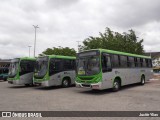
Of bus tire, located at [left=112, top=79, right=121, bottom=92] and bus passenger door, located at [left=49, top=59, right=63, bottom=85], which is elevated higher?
bus passenger door, located at [left=49, top=59, right=63, bottom=85]

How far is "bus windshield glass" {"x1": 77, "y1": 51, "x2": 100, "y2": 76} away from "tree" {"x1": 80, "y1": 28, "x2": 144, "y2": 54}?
65.0 ft

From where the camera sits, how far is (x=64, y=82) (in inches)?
719

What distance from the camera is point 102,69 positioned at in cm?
1344

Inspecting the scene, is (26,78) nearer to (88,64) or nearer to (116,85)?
(88,64)

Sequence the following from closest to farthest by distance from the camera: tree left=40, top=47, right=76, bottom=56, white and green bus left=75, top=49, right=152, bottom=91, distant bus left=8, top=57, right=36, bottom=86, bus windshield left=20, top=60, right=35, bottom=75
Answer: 1. white and green bus left=75, top=49, right=152, bottom=91
2. distant bus left=8, top=57, right=36, bottom=86
3. bus windshield left=20, top=60, right=35, bottom=75
4. tree left=40, top=47, right=76, bottom=56

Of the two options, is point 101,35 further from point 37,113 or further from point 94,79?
point 37,113

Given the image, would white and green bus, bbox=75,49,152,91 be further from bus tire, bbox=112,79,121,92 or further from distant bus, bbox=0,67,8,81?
distant bus, bbox=0,67,8,81

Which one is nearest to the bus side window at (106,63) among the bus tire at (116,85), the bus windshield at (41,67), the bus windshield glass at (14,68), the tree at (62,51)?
the bus tire at (116,85)

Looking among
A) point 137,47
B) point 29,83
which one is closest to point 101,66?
point 29,83

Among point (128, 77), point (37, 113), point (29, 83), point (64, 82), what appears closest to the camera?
point (37, 113)

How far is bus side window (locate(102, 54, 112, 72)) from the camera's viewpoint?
44.6 ft

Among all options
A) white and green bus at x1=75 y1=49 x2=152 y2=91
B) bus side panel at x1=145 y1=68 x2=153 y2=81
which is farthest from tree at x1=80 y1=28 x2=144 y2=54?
white and green bus at x1=75 y1=49 x2=152 y2=91

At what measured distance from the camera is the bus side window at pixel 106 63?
13.6 metres

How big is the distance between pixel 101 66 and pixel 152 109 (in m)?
5.24
